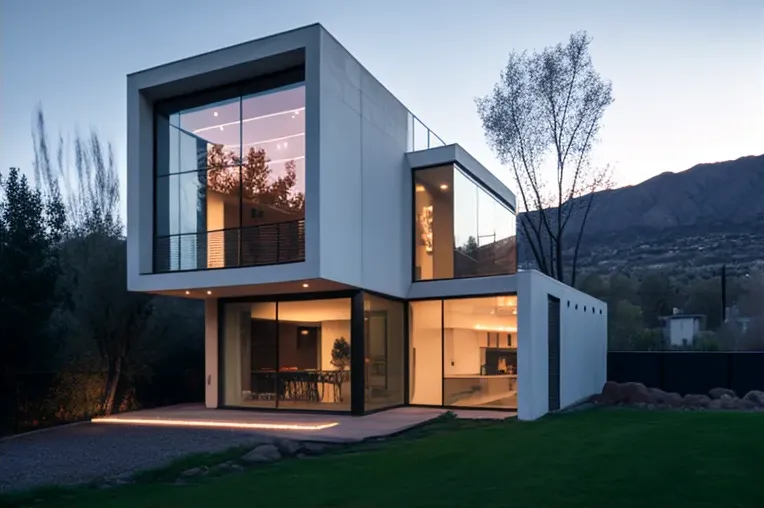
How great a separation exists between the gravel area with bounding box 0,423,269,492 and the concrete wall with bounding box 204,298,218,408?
3.24 metres

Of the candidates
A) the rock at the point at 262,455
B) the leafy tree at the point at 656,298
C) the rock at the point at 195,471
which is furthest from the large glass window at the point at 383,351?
the leafy tree at the point at 656,298

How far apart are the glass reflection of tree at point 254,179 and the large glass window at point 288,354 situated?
8.87 ft

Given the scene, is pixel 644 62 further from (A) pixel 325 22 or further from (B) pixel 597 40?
(A) pixel 325 22

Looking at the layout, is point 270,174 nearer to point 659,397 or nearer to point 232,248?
point 232,248

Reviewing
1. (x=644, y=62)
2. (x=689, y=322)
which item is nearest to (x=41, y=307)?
(x=644, y=62)

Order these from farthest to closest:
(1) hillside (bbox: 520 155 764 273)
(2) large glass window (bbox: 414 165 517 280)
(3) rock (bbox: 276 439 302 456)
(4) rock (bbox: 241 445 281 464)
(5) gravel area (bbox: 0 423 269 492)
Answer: (1) hillside (bbox: 520 155 764 273), (2) large glass window (bbox: 414 165 517 280), (3) rock (bbox: 276 439 302 456), (4) rock (bbox: 241 445 281 464), (5) gravel area (bbox: 0 423 269 492)

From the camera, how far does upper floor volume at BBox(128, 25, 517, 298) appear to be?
15.4 meters

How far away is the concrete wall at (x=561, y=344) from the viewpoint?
15.6 metres

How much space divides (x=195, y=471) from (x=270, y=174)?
8.02 meters

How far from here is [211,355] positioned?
19109 mm

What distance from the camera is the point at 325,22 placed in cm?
1617

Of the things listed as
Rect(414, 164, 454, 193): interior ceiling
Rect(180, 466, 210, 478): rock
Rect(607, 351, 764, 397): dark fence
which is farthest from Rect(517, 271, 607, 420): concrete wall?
Rect(180, 466, 210, 478): rock

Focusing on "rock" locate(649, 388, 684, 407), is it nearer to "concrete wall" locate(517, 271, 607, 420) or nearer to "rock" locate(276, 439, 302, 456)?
"concrete wall" locate(517, 271, 607, 420)

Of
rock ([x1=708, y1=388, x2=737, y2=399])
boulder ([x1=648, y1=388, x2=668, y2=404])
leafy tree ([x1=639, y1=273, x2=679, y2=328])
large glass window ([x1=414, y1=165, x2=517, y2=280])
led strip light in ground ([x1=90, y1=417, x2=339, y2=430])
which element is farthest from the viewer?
leafy tree ([x1=639, y1=273, x2=679, y2=328])
